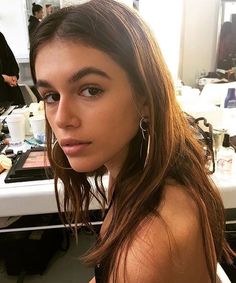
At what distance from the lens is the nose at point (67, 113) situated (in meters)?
0.59

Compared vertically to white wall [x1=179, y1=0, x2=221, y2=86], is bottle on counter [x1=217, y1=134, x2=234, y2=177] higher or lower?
lower

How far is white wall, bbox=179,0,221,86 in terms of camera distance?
1.70 m

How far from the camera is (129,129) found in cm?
61

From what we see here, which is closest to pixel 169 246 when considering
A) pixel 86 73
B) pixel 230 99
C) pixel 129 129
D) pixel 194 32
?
pixel 129 129

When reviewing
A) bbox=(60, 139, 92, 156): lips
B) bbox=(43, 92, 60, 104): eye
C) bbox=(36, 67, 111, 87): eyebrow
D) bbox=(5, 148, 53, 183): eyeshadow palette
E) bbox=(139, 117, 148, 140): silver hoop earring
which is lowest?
bbox=(5, 148, 53, 183): eyeshadow palette

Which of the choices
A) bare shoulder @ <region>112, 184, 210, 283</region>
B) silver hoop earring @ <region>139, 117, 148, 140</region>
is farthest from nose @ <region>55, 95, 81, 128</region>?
bare shoulder @ <region>112, 184, 210, 283</region>

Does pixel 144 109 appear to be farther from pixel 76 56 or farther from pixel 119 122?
pixel 76 56

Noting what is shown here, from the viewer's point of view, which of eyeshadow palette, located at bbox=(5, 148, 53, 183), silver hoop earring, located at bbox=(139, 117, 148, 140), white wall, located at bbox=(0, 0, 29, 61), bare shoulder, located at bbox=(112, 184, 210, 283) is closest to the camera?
bare shoulder, located at bbox=(112, 184, 210, 283)

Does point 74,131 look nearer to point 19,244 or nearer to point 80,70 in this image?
point 80,70

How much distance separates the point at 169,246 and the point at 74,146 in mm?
275

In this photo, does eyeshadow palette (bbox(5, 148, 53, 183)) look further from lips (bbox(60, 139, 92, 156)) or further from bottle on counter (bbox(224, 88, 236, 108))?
bottle on counter (bbox(224, 88, 236, 108))

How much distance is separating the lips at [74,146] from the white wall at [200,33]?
1.37 m

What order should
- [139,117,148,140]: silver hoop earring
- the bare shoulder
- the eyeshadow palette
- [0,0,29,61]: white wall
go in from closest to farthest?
1. the bare shoulder
2. [139,117,148,140]: silver hoop earring
3. the eyeshadow palette
4. [0,0,29,61]: white wall

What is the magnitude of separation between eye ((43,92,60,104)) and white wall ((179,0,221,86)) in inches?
52.6
